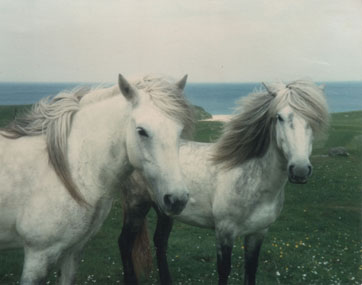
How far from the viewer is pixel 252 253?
13.9 feet

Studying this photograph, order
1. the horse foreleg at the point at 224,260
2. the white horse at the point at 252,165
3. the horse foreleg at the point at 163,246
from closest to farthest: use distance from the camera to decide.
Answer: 1. the white horse at the point at 252,165
2. the horse foreleg at the point at 224,260
3. the horse foreleg at the point at 163,246

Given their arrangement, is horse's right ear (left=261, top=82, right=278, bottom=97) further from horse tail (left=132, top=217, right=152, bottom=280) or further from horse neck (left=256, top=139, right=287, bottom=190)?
horse tail (left=132, top=217, right=152, bottom=280)

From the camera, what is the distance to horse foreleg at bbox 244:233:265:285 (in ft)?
13.8

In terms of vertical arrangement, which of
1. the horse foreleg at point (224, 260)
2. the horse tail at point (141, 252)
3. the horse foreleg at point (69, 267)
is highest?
the horse foreleg at point (69, 267)

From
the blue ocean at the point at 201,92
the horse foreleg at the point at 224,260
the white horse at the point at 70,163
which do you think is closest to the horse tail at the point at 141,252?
the horse foreleg at the point at 224,260

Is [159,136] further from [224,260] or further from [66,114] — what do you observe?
[224,260]

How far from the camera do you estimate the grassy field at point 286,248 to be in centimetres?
517

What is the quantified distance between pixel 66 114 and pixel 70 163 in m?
0.39

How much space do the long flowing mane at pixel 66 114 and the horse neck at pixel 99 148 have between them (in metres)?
0.06

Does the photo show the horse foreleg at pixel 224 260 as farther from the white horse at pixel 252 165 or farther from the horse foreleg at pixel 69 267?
the horse foreleg at pixel 69 267

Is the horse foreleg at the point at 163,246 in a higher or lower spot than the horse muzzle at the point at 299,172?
lower

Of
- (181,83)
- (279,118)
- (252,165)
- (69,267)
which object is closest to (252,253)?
(252,165)

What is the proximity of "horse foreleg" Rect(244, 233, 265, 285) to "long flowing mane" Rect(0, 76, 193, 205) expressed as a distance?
6.84 ft

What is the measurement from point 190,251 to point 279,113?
132 inches
